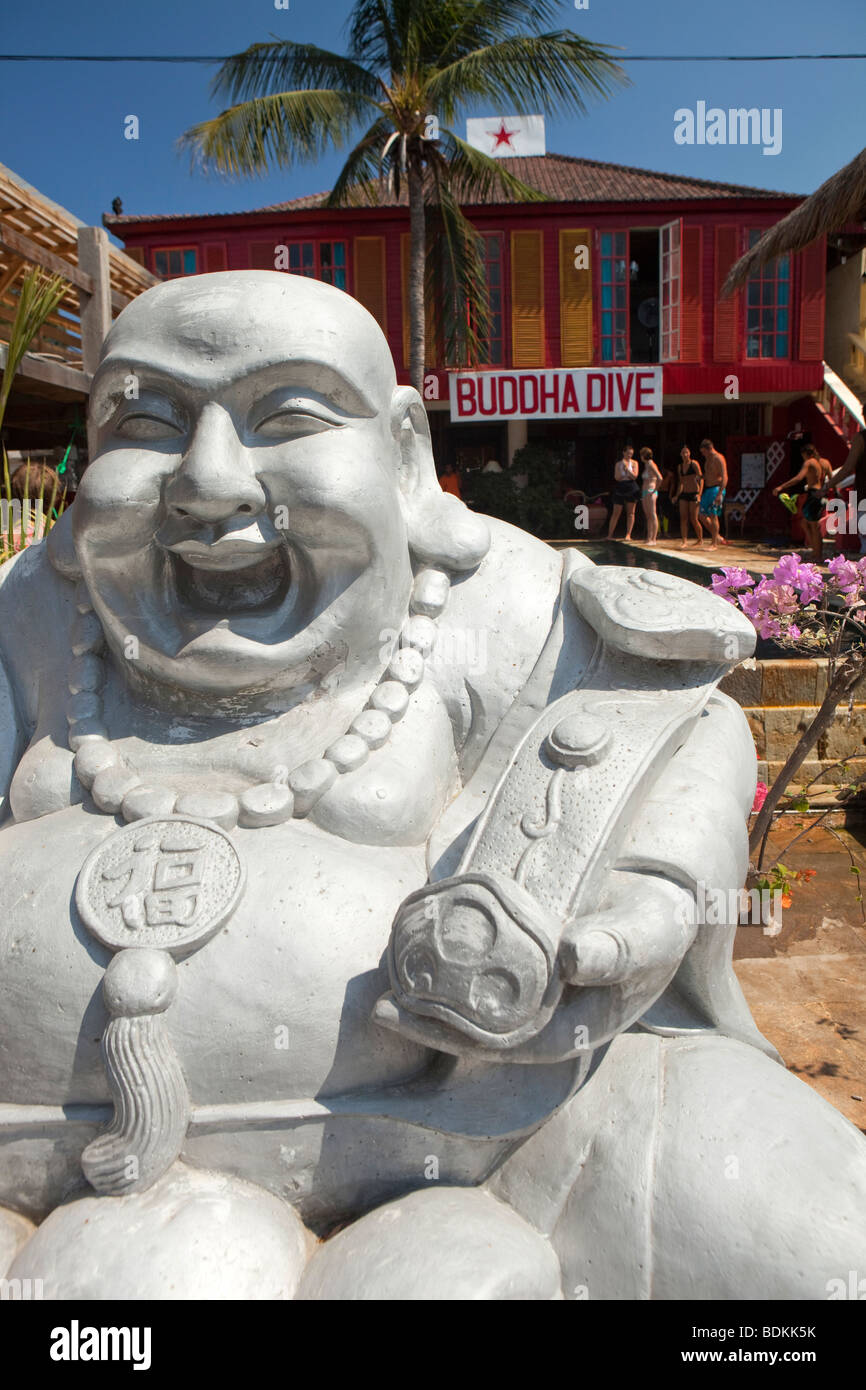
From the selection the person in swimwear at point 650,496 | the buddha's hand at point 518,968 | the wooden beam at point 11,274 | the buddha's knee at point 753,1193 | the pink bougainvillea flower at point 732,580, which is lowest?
the buddha's knee at point 753,1193

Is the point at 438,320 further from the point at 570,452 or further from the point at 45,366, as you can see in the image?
the point at 45,366

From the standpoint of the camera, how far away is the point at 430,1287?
1234 mm

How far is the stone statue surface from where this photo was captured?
1301 mm

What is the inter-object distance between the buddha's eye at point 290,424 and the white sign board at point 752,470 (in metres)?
15.9

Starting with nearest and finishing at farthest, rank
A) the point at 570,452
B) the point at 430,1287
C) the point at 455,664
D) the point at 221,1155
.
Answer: the point at 430,1287 < the point at 221,1155 < the point at 455,664 < the point at 570,452

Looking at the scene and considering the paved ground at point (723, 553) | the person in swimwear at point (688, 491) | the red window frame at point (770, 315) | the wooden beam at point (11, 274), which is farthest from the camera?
the red window frame at point (770, 315)

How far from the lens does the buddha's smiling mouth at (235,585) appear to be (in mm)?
1705

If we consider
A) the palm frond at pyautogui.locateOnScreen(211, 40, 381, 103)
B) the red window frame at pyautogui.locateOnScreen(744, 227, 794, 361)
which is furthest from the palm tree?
the red window frame at pyautogui.locateOnScreen(744, 227, 794, 361)

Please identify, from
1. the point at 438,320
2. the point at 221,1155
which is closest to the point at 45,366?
the point at 438,320

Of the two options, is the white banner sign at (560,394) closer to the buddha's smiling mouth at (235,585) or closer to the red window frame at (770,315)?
the red window frame at (770,315)

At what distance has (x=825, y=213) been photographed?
7750 mm

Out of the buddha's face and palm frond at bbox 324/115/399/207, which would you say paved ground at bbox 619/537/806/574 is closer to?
palm frond at bbox 324/115/399/207

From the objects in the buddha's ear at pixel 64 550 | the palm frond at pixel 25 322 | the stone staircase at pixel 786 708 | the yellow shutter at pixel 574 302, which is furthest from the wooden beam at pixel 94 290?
the yellow shutter at pixel 574 302

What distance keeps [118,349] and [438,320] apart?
11.7 m
